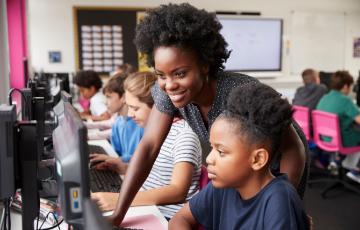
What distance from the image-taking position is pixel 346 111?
3781mm

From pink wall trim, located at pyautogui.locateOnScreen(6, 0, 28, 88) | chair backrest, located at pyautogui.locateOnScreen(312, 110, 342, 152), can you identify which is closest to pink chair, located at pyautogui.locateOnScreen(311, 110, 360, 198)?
chair backrest, located at pyautogui.locateOnScreen(312, 110, 342, 152)

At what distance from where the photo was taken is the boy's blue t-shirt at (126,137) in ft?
7.78

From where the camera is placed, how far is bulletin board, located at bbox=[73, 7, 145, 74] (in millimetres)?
5586

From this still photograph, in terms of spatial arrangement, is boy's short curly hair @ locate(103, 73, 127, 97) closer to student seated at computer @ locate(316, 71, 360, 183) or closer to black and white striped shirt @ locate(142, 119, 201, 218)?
black and white striped shirt @ locate(142, 119, 201, 218)

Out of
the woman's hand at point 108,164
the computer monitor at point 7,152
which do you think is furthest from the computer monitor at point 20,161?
the woman's hand at point 108,164

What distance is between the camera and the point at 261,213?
1085 mm

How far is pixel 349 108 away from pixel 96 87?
246 centimetres

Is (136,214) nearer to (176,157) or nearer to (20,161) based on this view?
(176,157)

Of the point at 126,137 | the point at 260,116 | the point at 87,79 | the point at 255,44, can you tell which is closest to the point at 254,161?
the point at 260,116

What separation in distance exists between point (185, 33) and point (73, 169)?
0.59 metres

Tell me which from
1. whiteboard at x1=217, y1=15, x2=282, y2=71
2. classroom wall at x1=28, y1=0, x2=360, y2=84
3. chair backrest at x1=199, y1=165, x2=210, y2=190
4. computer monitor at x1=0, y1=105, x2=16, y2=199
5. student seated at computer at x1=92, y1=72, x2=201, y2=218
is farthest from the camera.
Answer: whiteboard at x1=217, y1=15, x2=282, y2=71

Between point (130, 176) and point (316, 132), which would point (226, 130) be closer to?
point (130, 176)

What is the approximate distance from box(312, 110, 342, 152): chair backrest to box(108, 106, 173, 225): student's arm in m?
2.60

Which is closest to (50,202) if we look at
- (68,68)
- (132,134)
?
(132,134)
